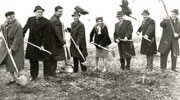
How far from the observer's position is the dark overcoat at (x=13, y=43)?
24.4 ft

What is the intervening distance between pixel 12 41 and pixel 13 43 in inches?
5.0

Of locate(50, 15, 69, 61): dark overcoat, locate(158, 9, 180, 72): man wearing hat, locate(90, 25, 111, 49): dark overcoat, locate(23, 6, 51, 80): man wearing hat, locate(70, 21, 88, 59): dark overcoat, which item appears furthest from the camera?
locate(90, 25, 111, 49): dark overcoat

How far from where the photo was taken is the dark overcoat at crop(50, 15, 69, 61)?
8.20 metres

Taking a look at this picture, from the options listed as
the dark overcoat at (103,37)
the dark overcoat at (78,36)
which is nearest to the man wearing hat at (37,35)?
the dark overcoat at (78,36)

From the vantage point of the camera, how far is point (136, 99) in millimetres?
6359

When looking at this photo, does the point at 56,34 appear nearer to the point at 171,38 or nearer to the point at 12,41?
the point at 12,41

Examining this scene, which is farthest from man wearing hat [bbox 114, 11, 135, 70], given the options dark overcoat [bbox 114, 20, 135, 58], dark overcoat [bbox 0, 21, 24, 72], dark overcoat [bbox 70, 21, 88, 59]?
dark overcoat [bbox 0, 21, 24, 72]

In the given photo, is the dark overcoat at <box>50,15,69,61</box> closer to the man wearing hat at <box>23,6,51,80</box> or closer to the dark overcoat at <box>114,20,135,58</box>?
the man wearing hat at <box>23,6,51,80</box>

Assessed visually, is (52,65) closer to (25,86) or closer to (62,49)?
(62,49)

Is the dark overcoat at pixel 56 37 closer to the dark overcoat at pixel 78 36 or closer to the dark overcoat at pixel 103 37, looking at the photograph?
the dark overcoat at pixel 78 36

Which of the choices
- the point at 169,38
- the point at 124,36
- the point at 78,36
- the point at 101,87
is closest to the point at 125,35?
the point at 124,36

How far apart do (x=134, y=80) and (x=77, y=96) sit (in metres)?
2.05

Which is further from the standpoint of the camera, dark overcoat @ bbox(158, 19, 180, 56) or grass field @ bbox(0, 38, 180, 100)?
dark overcoat @ bbox(158, 19, 180, 56)

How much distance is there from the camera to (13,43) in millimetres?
7414
